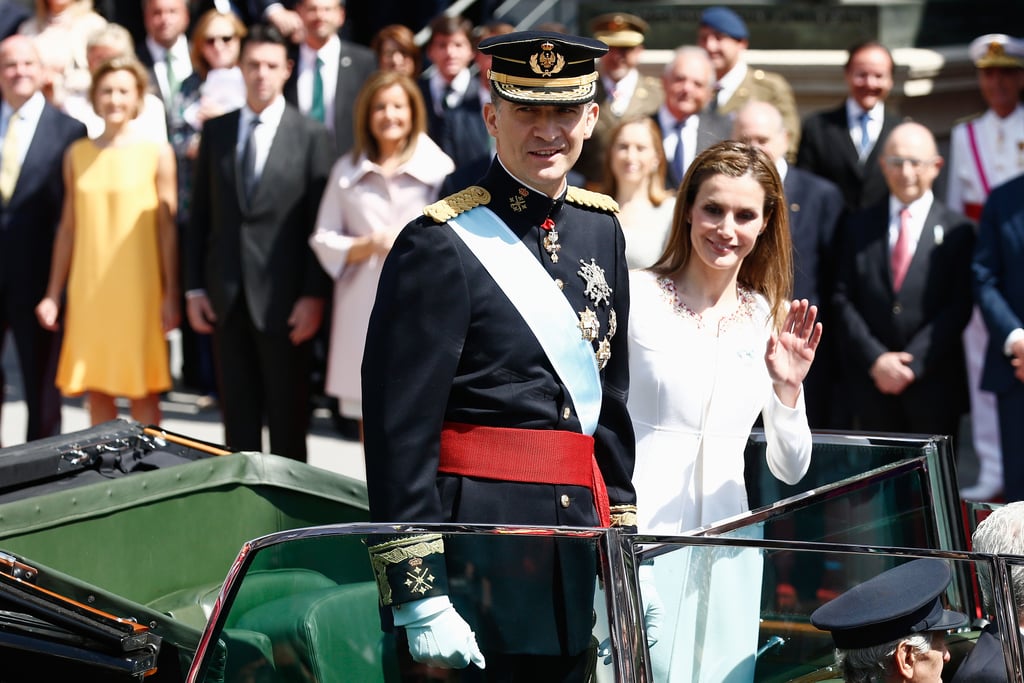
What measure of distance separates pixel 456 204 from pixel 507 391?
35cm

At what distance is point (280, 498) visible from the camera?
156 inches

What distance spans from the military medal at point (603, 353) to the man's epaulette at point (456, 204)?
13.3 inches

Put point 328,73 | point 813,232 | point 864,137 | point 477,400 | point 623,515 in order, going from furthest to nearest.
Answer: point 328,73
point 864,137
point 813,232
point 623,515
point 477,400

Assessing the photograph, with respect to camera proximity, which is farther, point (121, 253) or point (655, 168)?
point (121, 253)

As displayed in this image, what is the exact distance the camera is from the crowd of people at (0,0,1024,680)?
278 centimetres

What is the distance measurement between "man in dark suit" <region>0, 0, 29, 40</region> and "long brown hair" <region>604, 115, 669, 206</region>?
16.2 feet

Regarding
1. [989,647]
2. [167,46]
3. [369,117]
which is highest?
[167,46]

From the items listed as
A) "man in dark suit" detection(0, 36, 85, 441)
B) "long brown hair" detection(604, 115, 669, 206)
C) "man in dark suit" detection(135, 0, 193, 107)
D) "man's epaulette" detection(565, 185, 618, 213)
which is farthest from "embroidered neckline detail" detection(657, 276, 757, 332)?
"man in dark suit" detection(135, 0, 193, 107)

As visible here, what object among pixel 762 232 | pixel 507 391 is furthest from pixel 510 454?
pixel 762 232

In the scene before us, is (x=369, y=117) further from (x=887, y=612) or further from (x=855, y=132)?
(x=887, y=612)

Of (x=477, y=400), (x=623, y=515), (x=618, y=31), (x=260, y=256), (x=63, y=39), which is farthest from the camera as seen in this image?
(x=63, y=39)

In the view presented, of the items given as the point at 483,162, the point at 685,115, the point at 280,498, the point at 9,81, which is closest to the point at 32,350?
the point at 9,81

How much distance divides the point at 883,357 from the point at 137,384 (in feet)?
9.87

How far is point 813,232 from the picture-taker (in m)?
6.16
